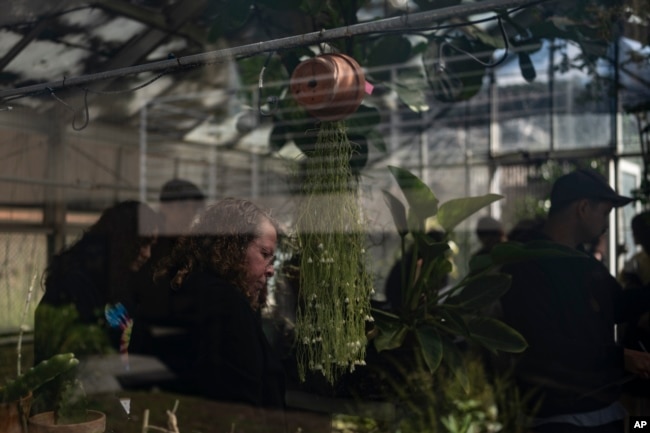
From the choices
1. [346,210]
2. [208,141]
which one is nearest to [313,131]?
[346,210]

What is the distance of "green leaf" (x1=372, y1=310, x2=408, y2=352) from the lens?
6.31 ft

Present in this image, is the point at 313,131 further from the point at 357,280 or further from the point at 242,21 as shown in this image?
the point at 242,21

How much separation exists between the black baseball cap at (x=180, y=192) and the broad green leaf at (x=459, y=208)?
143 centimetres

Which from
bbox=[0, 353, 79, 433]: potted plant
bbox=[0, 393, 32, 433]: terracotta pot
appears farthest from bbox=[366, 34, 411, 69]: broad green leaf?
bbox=[0, 393, 32, 433]: terracotta pot

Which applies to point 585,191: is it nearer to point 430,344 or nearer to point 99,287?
point 430,344

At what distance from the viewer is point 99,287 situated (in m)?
2.82

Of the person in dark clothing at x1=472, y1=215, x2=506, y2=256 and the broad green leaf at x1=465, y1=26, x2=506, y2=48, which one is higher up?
the broad green leaf at x1=465, y1=26, x2=506, y2=48

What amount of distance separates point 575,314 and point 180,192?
1.98m

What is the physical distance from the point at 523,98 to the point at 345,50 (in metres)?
Answer: 3.39

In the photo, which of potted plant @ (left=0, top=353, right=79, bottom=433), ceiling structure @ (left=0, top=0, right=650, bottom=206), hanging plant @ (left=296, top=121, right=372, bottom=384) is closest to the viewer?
hanging plant @ (left=296, top=121, right=372, bottom=384)

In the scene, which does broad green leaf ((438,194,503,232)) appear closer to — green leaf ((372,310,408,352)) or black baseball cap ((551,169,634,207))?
black baseball cap ((551,169,634,207))

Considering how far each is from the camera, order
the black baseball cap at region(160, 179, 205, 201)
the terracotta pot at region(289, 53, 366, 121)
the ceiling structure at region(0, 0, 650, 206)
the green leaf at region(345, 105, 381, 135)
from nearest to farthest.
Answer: the terracotta pot at region(289, 53, 366, 121), the green leaf at region(345, 105, 381, 135), the ceiling structure at region(0, 0, 650, 206), the black baseball cap at region(160, 179, 205, 201)

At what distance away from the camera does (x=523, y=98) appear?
531cm

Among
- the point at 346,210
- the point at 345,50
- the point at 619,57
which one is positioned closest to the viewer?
the point at 346,210
